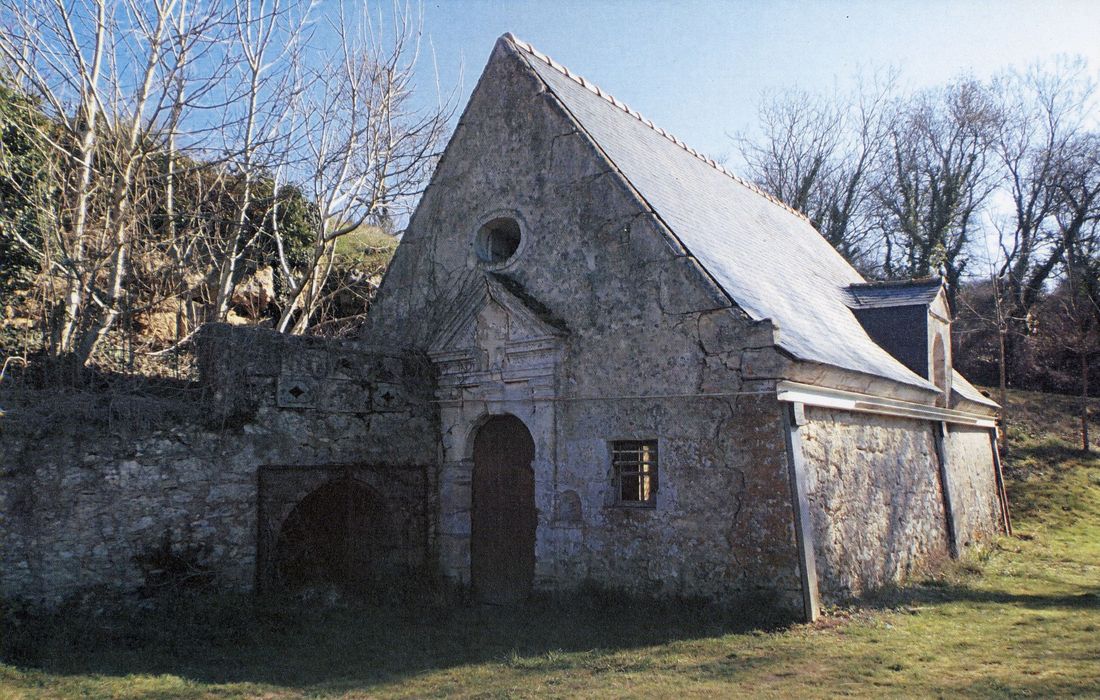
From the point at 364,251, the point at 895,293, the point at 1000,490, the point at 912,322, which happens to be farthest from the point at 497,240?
the point at 1000,490

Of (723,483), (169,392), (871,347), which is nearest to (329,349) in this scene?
(169,392)

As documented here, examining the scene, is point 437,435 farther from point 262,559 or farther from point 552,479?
point 262,559

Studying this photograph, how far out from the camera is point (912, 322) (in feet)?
39.6

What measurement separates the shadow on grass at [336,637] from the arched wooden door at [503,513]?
2.81 feet

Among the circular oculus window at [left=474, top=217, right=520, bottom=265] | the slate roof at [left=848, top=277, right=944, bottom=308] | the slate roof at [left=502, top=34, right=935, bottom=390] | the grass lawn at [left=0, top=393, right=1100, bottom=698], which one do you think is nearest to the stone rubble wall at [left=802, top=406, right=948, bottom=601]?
the grass lawn at [left=0, top=393, right=1100, bottom=698]

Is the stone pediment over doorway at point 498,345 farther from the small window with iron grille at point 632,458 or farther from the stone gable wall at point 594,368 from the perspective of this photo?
the small window with iron grille at point 632,458

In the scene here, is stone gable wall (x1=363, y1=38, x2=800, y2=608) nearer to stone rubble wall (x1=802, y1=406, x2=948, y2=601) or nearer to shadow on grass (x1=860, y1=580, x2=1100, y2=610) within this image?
stone rubble wall (x1=802, y1=406, x2=948, y2=601)

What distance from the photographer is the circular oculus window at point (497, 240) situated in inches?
420

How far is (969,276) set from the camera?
30703 mm

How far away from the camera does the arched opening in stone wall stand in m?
9.98

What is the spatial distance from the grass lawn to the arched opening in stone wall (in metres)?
1.13

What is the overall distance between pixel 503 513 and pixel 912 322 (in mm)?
7060

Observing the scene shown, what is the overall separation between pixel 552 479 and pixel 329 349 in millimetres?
3122

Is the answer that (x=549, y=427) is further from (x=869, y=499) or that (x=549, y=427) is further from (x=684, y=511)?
(x=869, y=499)
